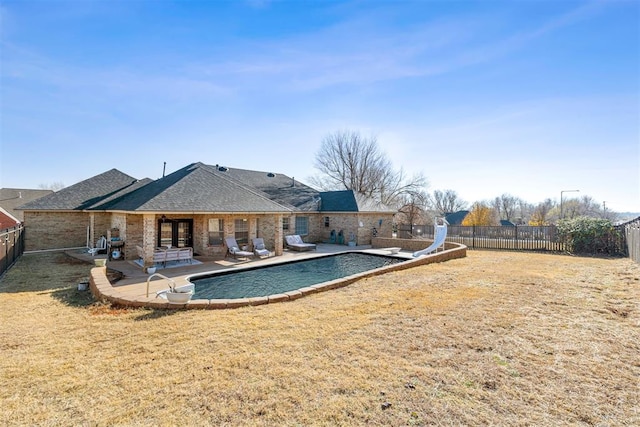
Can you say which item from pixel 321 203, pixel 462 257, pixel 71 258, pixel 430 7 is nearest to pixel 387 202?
pixel 321 203

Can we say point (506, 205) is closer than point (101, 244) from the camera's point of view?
No

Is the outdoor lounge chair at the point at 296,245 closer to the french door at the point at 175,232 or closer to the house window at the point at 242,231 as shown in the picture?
the house window at the point at 242,231

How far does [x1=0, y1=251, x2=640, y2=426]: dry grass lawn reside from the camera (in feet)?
10.7

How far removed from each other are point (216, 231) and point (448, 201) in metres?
71.0

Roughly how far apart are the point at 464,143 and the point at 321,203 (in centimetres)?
1121

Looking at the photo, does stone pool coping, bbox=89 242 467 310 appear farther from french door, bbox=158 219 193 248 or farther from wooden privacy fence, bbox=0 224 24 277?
french door, bbox=158 219 193 248

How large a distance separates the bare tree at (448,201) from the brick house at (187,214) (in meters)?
57.8

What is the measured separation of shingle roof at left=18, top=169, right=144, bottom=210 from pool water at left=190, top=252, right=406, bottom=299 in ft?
36.4

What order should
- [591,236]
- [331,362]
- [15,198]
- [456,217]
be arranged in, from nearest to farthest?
1. [331,362]
2. [591,236]
3. [15,198]
4. [456,217]

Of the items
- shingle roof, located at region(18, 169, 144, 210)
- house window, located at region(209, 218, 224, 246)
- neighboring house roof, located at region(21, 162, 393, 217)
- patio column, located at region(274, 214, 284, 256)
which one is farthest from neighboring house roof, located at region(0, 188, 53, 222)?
patio column, located at region(274, 214, 284, 256)

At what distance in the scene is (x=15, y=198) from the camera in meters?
28.9

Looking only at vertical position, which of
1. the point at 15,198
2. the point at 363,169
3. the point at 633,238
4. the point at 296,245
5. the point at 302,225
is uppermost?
the point at 363,169

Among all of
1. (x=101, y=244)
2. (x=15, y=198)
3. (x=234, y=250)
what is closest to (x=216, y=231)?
(x=234, y=250)

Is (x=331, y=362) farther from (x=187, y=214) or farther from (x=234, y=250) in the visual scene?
(x=187, y=214)
